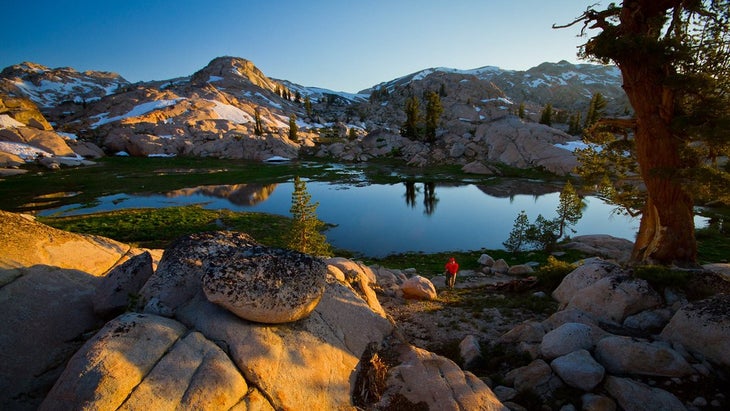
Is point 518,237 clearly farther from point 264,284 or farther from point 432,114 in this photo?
point 432,114

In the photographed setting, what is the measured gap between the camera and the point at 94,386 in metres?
5.13

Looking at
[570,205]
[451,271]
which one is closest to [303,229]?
[451,271]

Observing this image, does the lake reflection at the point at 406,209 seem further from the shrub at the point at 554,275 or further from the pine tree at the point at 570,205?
the shrub at the point at 554,275

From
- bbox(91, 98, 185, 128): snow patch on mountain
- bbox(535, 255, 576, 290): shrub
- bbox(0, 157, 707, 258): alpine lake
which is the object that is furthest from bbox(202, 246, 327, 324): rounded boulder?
bbox(91, 98, 185, 128): snow patch on mountain

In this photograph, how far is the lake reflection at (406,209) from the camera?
124 ft

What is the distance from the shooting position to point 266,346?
23.7 feet

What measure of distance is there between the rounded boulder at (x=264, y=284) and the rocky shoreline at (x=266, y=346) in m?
0.03

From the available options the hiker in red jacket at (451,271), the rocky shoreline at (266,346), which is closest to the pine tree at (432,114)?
the hiker in red jacket at (451,271)

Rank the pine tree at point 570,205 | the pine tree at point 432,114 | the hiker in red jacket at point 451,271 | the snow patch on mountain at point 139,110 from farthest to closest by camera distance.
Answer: the snow patch on mountain at point 139,110
the pine tree at point 432,114
the pine tree at point 570,205
the hiker in red jacket at point 451,271

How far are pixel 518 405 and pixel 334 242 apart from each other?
29749 millimetres

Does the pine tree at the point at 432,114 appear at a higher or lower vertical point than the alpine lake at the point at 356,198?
higher

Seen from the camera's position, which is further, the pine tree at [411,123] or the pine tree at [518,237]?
the pine tree at [411,123]

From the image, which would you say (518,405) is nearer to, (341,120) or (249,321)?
(249,321)

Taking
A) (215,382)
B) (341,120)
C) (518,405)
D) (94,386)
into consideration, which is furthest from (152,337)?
(341,120)
